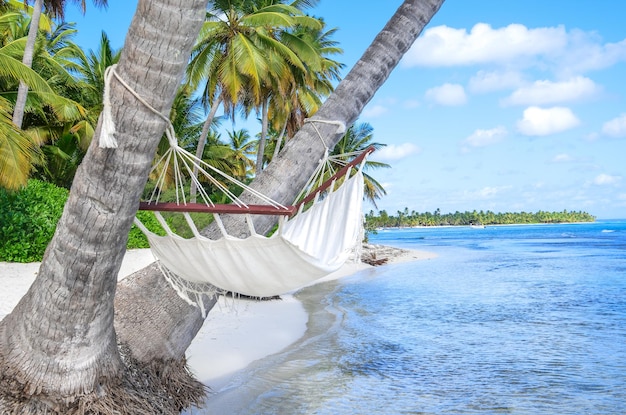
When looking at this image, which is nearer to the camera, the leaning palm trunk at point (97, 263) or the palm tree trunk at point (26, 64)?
the leaning palm trunk at point (97, 263)

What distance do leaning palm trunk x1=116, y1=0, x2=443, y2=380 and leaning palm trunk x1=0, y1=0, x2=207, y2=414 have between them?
309 millimetres

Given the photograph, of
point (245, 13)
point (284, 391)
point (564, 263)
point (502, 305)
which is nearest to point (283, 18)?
point (245, 13)

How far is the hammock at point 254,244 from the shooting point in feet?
7.94

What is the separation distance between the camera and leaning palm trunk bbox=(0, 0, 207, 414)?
220 centimetres

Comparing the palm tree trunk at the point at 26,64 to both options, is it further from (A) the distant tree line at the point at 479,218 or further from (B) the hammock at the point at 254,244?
(A) the distant tree line at the point at 479,218

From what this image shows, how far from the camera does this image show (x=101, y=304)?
2.60 metres

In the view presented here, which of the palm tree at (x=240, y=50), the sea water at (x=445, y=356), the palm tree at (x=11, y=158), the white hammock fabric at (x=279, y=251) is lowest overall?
the sea water at (x=445, y=356)

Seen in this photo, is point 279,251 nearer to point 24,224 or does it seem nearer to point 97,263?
point 97,263

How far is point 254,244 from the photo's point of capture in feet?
7.96

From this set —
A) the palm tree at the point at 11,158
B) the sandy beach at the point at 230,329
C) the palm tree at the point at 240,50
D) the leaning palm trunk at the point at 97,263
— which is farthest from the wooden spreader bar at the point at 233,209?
the palm tree at the point at 240,50

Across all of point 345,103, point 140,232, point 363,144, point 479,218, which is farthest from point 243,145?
point 479,218

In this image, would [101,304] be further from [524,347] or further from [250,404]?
[524,347]

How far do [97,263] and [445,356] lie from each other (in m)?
5.18

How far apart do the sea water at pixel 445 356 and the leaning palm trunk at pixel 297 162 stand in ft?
3.61
